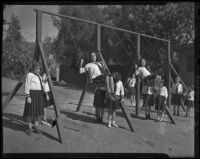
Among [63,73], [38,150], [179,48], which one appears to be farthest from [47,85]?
[179,48]

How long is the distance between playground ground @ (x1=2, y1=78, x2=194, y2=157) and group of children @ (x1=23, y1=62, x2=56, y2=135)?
160mm

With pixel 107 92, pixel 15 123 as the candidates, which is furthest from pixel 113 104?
pixel 15 123

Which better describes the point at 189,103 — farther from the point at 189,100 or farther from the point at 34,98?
the point at 34,98

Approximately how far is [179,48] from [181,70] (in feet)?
1.49

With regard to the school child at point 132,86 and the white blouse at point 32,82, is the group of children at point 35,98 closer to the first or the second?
the white blouse at point 32,82

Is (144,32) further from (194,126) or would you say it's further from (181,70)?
(194,126)

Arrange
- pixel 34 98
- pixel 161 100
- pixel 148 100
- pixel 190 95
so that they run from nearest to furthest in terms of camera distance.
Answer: pixel 34 98
pixel 190 95
pixel 161 100
pixel 148 100

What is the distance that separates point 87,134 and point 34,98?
3.82 feet

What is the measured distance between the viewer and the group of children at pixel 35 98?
4.97 metres

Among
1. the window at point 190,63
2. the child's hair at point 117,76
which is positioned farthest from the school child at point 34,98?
the window at point 190,63

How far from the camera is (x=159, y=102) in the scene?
5859 mm

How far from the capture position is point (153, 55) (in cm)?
608

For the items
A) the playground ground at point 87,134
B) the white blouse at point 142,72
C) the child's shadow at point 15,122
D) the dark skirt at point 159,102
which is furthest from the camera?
the white blouse at point 142,72

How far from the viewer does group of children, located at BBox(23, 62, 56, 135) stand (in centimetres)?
497
